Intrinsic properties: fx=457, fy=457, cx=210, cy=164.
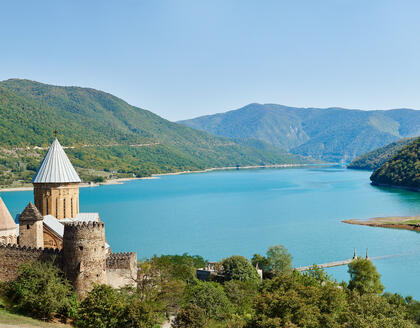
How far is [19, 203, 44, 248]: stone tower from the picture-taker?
64.1ft

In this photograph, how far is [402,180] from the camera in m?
105

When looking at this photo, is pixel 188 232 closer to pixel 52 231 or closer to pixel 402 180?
pixel 52 231

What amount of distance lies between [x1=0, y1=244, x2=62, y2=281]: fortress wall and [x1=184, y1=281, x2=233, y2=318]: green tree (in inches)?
262

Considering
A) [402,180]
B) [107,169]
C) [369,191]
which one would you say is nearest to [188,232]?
[369,191]

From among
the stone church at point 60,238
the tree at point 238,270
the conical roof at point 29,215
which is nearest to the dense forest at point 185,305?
the stone church at point 60,238

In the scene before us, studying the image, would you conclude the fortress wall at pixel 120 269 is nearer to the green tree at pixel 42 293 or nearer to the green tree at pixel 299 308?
the green tree at pixel 42 293

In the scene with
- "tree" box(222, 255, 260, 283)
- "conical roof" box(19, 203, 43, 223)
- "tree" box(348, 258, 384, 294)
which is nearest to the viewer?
"conical roof" box(19, 203, 43, 223)

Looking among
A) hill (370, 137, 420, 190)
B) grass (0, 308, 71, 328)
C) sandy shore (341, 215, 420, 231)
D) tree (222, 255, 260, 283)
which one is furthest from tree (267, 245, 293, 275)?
hill (370, 137, 420, 190)

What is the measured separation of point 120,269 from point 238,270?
32.6 feet

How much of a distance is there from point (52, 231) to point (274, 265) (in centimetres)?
1649

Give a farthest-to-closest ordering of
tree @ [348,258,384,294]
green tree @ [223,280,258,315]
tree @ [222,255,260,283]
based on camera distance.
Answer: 1. tree @ [348,258,384,294]
2. tree @ [222,255,260,283]
3. green tree @ [223,280,258,315]

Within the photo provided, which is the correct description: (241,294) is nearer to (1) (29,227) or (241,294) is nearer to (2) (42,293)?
(1) (29,227)

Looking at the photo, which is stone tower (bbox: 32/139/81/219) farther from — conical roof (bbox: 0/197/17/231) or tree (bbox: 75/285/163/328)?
tree (bbox: 75/285/163/328)

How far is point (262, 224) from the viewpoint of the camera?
63.0 metres
